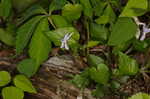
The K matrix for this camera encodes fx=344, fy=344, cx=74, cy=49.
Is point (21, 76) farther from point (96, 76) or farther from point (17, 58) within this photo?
point (96, 76)

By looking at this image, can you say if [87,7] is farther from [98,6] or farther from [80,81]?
[80,81]

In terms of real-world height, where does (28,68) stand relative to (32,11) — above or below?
below

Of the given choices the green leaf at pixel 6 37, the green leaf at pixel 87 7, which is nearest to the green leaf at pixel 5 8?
the green leaf at pixel 6 37

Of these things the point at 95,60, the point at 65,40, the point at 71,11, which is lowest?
the point at 95,60

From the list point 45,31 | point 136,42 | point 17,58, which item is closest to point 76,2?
point 45,31

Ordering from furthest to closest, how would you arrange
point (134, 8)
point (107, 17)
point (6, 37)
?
point (6, 37) < point (107, 17) < point (134, 8)

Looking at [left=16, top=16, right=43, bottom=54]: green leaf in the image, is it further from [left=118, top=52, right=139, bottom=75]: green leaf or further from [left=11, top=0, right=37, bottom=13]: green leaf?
[left=118, top=52, right=139, bottom=75]: green leaf

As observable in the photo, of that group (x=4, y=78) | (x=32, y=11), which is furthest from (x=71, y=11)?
(x=4, y=78)

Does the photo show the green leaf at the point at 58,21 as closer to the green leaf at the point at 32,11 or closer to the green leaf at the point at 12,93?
the green leaf at the point at 32,11
